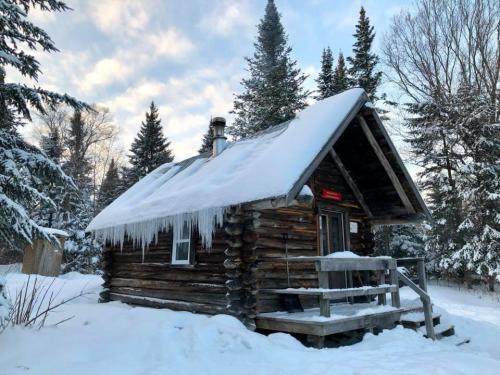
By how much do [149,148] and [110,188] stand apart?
17.2 ft

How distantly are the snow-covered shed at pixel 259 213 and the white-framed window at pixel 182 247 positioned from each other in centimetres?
3

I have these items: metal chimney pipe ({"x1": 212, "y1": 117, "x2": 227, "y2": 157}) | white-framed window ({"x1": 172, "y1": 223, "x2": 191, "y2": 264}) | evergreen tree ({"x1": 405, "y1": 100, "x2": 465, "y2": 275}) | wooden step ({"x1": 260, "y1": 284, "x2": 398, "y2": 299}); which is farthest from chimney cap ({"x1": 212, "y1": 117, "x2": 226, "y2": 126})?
evergreen tree ({"x1": 405, "y1": 100, "x2": 465, "y2": 275})

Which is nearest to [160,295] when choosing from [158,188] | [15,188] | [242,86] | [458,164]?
→ [158,188]

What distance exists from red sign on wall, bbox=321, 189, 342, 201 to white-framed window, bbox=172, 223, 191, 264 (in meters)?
3.61

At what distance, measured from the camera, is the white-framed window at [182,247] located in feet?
33.4

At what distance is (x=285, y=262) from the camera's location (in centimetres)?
916

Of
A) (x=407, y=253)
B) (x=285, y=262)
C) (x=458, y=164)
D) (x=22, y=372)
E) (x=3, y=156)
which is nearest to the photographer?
(x=22, y=372)

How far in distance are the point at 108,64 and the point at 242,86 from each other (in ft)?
63.4

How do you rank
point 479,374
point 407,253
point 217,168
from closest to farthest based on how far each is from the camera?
point 479,374 → point 217,168 → point 407,253

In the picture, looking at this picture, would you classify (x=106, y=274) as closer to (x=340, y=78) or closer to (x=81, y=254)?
(x=81, y=254)

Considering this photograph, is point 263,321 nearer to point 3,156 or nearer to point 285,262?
point 285,262

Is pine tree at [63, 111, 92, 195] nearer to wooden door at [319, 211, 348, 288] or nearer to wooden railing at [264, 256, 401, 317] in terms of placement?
wooden door at [319, 211, 348, 288]

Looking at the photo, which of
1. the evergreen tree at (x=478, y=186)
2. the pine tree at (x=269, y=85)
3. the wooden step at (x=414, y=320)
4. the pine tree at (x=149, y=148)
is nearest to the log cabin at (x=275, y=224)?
the wooden step at (x=414, y=320)

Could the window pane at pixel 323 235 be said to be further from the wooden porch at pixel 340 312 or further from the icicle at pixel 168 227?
the icicle at pixel 168 227
